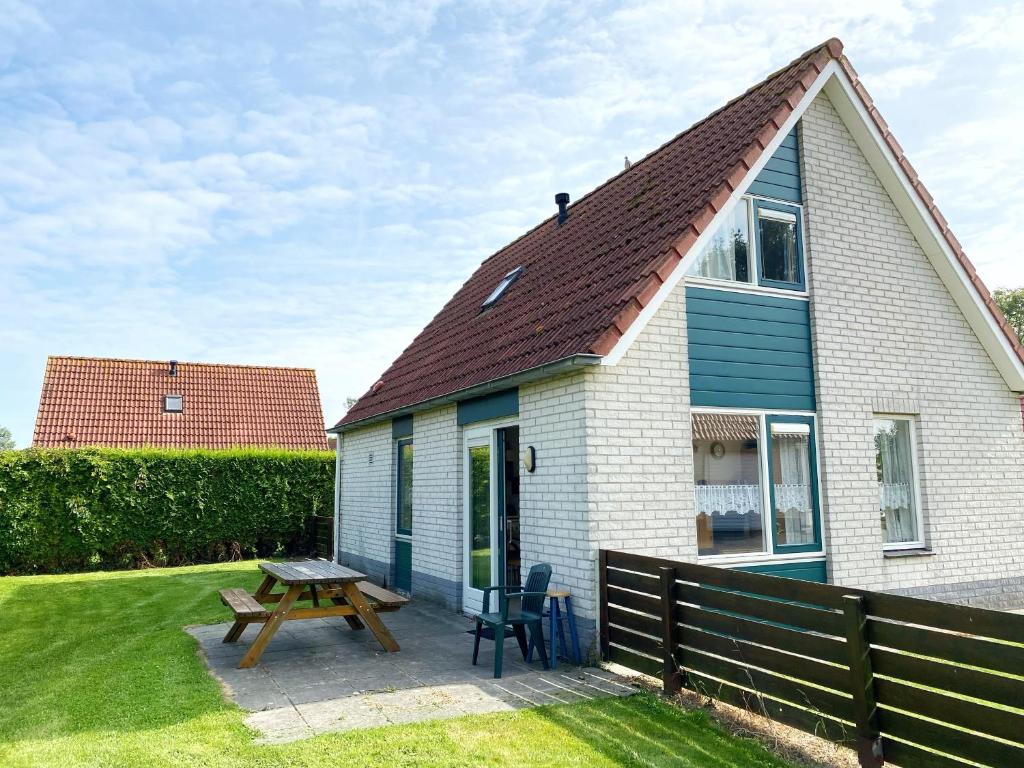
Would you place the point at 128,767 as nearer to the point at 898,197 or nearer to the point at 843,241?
the point at 843,241

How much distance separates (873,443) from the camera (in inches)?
356

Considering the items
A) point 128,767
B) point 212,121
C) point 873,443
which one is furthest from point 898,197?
point 128,767

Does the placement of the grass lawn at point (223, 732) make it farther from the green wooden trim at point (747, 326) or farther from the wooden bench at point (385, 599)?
the green wooden trim at point (747, 326)

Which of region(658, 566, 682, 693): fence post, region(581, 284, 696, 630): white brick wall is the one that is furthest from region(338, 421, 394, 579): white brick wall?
region(658, 566, 682, 693): fence post

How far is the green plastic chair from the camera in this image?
266 inches

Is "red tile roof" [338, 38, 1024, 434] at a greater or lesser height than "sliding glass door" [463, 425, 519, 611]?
greater

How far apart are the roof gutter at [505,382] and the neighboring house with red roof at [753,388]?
0.04m

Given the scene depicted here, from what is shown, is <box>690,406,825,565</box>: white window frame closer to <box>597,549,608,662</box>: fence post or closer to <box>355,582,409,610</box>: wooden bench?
<box>597,549,608,662</box>: fence post

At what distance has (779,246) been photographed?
9086 mm

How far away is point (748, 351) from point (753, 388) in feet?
1.44

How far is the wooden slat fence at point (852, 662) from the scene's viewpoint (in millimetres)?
3955

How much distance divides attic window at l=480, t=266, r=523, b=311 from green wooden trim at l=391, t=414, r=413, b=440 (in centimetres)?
230

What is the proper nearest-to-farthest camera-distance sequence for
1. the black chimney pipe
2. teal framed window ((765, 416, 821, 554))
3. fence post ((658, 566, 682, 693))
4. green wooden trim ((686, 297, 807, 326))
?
fence post ((658, 566, 682, 693))
green wooden trim ((686, 297, 807, 326))
teal framed window ((765, 416, 821, 554))
the black chimney pipe

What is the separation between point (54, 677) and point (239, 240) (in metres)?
11.8
